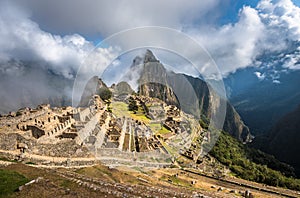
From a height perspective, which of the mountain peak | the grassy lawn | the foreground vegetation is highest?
the mountain peak

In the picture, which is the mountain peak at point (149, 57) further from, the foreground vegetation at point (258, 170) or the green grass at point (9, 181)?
the foreground vegetation at point (258, 170)

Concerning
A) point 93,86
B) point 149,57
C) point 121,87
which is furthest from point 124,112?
point 149,57

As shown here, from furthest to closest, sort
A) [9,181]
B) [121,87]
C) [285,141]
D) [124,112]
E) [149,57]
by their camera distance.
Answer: [285,141], [124,112], [121,87], [149,57], [9,181]

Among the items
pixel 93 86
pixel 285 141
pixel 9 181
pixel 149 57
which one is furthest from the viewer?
pixel 285 141

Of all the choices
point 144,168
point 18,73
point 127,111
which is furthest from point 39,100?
point 144,168

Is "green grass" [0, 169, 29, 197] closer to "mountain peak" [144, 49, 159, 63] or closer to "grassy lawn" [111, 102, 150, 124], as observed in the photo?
"mountain peak" [144, 49, 159, 63]

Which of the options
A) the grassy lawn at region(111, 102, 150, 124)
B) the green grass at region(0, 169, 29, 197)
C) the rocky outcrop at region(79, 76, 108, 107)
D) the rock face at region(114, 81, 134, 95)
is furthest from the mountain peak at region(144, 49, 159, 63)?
the grassy lawn at region(111, 102, 150, 124)

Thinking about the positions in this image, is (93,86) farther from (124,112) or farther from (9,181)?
(124,112)

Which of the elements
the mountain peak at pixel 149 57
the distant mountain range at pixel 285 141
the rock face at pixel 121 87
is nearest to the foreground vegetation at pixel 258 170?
the distant mountain range at pixel 285 141
